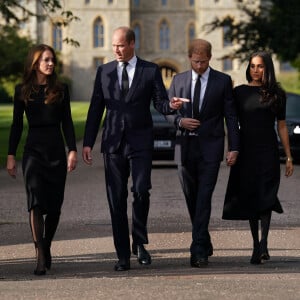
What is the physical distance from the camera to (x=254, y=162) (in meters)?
10.6

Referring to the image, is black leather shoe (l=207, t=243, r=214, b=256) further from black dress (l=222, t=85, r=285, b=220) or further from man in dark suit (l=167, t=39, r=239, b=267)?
black dress (l=222, t=85, r=285, b=220)

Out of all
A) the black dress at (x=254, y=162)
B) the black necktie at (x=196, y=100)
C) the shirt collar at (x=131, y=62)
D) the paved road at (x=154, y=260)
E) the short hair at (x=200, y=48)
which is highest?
the short hair at (x=200, y=48)

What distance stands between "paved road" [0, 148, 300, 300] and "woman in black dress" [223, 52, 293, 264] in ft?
1.25

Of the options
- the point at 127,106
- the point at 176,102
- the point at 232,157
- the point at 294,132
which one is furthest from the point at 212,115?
the point at 294,132

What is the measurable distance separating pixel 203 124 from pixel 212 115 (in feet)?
0.33

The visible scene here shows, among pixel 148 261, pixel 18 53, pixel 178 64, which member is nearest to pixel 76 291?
pixel 148 261

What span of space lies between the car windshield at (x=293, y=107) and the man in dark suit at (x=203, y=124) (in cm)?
1516

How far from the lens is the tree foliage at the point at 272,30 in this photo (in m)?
44.7

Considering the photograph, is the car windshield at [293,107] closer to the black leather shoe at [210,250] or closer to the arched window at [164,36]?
the black leather shoe at [210,250]

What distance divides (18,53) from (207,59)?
5358 centimetres

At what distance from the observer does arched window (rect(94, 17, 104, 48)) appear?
122 m

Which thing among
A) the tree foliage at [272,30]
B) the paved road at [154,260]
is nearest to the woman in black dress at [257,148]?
the paved road at [154,260]

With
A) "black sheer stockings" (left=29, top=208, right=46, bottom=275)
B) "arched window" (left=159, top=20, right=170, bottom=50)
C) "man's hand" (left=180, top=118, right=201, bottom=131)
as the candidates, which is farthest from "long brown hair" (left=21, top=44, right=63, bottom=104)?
"arched window" (left=159, top=20, right=170, bottom=50)

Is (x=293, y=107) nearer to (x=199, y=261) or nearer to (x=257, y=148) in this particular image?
(x=257, y=148)
